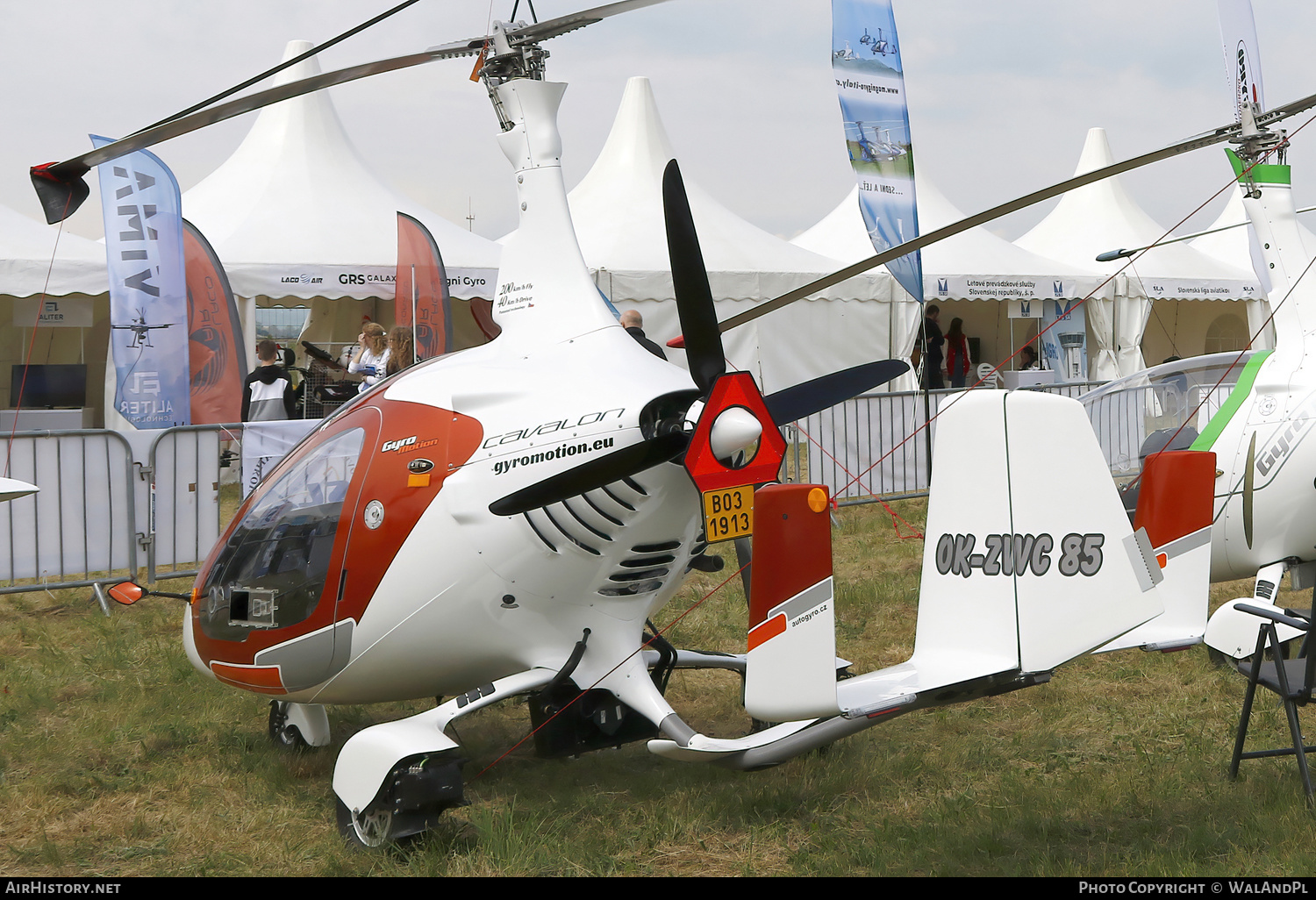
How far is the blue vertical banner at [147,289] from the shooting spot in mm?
11031

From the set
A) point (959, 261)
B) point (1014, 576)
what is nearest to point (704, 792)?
point (1014, 576)

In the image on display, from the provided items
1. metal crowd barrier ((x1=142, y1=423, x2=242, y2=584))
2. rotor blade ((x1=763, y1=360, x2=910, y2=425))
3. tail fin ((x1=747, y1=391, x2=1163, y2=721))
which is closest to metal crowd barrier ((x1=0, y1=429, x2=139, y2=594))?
metal crowd barrier ((x1=142, y1=423, x2=242, y2=584))

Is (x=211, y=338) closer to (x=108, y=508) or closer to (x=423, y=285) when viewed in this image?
(x=423, y=285)

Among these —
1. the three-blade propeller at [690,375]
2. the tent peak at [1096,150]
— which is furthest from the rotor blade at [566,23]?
the tent peak at [1096,150]

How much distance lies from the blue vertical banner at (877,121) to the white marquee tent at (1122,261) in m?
7.90

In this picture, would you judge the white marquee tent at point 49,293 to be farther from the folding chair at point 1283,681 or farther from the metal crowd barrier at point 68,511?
the folding chair at point 1283,681

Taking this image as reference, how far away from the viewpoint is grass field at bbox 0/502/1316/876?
4.18 meters

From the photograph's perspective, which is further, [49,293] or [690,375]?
[49,293]

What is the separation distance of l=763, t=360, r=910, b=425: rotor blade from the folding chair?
5.58ft

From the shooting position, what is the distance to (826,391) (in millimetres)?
4598

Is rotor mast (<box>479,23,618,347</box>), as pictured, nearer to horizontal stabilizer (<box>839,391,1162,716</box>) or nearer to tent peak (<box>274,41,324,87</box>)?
horizontal stabilizer (<box>839,391,1162,716</box>)

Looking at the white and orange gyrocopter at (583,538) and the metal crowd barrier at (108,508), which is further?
the metal crowd barrier at (108,508)

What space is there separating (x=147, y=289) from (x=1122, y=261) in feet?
52.5
